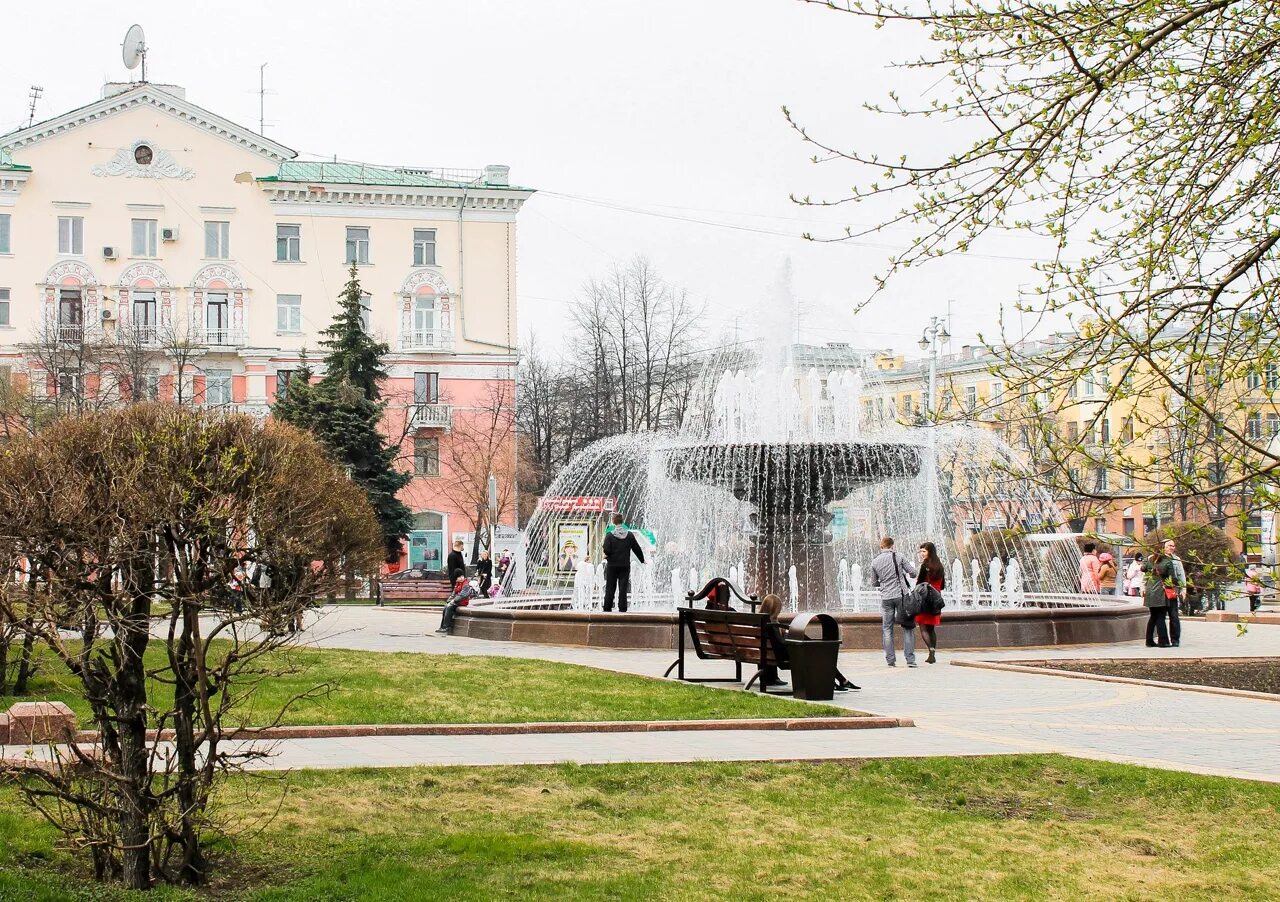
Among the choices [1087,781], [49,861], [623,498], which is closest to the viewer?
[49,861]

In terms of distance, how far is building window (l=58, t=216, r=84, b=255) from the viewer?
5222 cm

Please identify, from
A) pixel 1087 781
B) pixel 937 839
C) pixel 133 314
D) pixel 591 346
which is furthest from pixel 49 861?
pixel 133 314

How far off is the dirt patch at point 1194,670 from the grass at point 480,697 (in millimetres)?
4805

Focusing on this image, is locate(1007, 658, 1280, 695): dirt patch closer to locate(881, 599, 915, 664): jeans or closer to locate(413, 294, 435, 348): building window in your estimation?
locate(881, 599, 915, 664): jeans

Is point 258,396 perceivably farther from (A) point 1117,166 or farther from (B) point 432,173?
(A) point 1117,166

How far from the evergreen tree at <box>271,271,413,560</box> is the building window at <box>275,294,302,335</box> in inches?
447

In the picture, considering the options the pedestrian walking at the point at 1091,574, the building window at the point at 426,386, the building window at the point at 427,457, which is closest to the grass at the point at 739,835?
the pedestrian walking at the point at 1091,574

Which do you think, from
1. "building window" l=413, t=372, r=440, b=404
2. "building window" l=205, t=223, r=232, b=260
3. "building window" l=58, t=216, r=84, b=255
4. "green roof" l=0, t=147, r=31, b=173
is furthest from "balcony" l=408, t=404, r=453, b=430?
"green roof" l=0, t=147, r=31, b=173

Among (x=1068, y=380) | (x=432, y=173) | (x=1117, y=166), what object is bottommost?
(x=1068, y=380)

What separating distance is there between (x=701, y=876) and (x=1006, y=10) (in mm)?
4231

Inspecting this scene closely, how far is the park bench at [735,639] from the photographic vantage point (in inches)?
513

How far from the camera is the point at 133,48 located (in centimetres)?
5394

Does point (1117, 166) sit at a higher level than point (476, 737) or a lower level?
higher

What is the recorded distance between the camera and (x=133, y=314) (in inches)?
2071
